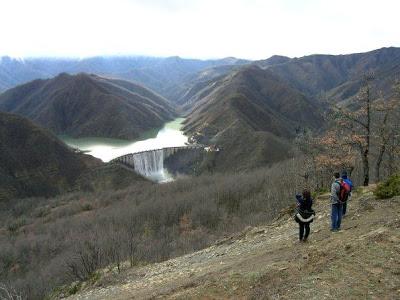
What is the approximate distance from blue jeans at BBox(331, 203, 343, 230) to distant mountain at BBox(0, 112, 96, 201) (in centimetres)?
8683

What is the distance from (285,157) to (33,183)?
203 ft

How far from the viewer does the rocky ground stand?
12.9 metres

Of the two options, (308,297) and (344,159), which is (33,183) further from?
(308,297)

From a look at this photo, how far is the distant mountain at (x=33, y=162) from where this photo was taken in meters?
99.2

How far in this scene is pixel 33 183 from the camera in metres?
101

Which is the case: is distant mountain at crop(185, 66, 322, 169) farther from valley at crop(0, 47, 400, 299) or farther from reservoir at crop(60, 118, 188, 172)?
reservoir at crop(60, 118, 188, 172)

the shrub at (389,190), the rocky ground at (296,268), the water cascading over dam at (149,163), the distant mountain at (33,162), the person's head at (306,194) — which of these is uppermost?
the person's head at (306,194)

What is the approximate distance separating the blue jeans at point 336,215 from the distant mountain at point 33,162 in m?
86.8

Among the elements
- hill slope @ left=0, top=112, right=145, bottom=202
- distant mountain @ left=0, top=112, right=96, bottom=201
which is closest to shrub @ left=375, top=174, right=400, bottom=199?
hill slope @ left=0, top=112, right=145, bottom=202

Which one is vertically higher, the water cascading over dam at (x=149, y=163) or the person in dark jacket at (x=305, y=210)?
the person in dark jacket at (x=305, y=210)

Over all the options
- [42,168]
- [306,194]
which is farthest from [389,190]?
[42,168]

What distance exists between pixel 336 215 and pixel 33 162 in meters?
100

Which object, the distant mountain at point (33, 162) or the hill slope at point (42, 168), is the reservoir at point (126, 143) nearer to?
the distant mountain at point (33, 162)

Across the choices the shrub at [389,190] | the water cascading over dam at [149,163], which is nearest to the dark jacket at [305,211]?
the shrub at [389,190]
